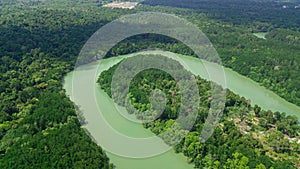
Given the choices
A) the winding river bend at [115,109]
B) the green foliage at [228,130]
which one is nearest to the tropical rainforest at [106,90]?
the green foliage at [228,130]

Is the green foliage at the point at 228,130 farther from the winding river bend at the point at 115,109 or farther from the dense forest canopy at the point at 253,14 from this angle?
the dense forest canopy at the point at 253,14

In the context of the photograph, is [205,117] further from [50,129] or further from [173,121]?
[50,129]

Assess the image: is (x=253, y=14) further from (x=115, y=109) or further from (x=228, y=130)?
(x=228, y=130)

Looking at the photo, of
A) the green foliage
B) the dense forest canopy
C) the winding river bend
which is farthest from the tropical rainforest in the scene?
the dense forest canopy

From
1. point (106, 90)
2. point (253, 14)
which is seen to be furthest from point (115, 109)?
point (253, 14)

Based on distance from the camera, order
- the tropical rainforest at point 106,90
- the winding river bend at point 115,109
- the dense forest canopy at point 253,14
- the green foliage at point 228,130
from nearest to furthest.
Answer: the green foliage at point 228,130 → the tropical rainforest at point 106,90 → the winding river bend at point 115,109 → the dense forest canopy at point 253,14
